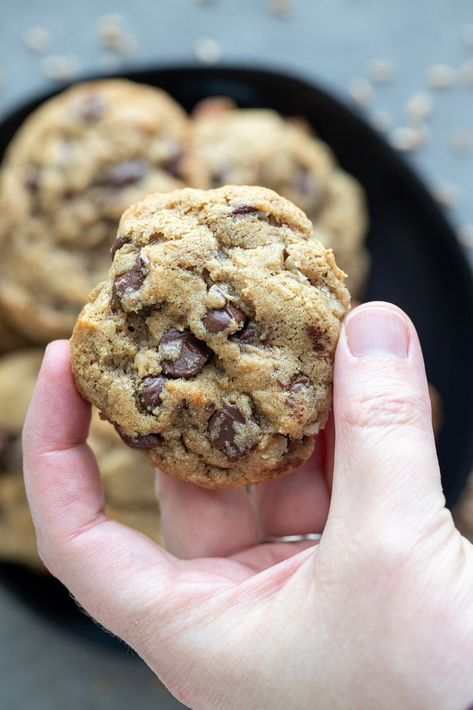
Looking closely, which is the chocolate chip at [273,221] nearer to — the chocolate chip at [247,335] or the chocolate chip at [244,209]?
the chocolate chip at [244,209]

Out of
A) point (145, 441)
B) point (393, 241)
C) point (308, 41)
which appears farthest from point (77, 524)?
point (308, 41)

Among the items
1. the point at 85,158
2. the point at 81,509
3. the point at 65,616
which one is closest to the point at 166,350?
the point at 81,509

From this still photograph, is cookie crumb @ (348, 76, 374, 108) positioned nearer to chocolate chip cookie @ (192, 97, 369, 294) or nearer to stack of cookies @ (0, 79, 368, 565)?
chocolate chip cookie @ (192, 97, 369, 294)

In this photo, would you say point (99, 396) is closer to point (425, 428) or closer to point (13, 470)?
point (425, 428)

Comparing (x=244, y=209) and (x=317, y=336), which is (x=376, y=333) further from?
(x=244, y=209)

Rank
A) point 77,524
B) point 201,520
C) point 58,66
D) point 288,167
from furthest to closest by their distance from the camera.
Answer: point 58,66
point 288,167
point 201,520
point 77,524
